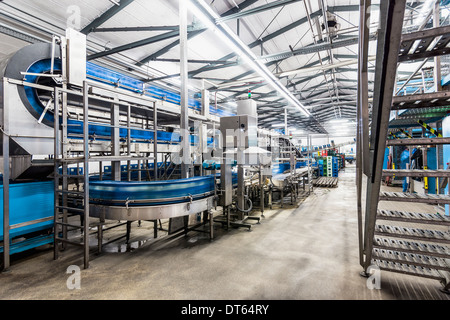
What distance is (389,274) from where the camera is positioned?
2.47 meters

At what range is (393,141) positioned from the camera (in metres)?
1.56

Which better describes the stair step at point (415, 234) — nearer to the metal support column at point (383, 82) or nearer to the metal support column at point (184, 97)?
the metal support column at point (383, 82)

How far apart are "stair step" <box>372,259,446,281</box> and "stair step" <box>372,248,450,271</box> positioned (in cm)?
10

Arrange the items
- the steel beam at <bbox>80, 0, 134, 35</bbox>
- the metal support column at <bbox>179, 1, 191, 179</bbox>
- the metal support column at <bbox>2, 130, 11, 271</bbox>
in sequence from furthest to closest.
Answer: the steel beam at <bbox>80, 0, 134, 35</bbox> < the metal support column at <bbox>179, 1, 191, 179</bbox> < the metal support column at <bbox>2, 130, 11, 271</bbox>

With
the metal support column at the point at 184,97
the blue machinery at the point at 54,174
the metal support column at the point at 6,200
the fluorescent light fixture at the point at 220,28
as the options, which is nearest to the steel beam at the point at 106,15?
the metal support column at the point at 184,97

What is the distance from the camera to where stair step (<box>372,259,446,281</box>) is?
204 centimetres

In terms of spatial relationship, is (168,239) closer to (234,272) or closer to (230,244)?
(230,244)

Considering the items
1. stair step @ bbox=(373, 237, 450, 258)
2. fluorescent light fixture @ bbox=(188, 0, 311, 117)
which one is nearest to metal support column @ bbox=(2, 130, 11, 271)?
fluorescent light fixture @ bbox=(188, 0, 311, 117)

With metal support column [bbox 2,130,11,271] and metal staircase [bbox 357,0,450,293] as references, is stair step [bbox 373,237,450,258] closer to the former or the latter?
metal staircase [bbox 357,0,450,293]

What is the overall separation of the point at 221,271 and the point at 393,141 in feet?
7.00
